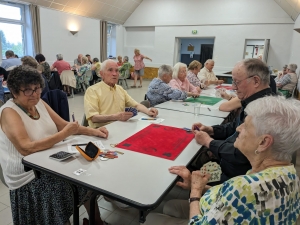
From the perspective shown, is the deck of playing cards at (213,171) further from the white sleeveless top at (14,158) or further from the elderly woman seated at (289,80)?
the elderly woman seated at (289,80)

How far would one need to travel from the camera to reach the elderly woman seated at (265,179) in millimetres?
760

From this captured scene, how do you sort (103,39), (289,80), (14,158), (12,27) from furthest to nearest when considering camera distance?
1. (103,39)
2. (12,27)
3. (289,80)
4. (14,158)

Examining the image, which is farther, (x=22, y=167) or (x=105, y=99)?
(x=105, y=99)

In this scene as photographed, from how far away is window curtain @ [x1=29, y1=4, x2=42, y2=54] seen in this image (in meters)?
7.83

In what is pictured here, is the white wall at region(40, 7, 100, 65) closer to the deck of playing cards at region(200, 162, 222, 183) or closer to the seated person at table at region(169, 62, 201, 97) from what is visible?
the seated person at table at region(169, 62, 201, 97)

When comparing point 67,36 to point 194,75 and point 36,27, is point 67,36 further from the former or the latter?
point 194,75

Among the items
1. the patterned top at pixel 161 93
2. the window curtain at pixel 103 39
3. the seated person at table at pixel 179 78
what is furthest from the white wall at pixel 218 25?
the patterned top at pixel 161 93

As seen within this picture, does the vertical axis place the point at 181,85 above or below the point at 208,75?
below

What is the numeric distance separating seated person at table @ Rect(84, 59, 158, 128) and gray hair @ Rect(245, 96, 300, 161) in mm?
1567

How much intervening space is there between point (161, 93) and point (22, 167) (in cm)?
225

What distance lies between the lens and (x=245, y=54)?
1009 centimetres

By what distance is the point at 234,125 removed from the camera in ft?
7.04

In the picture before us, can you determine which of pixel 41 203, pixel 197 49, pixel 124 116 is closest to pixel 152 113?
pixel 124 116

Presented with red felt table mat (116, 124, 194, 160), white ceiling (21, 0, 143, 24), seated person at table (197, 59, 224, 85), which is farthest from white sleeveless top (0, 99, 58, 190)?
white ceiling (21, 0, 143, 24)
